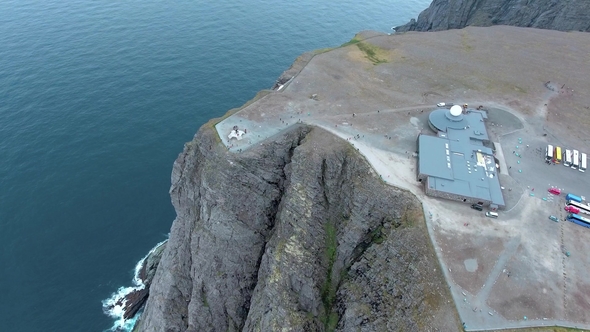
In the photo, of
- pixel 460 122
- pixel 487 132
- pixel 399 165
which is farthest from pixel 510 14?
pixel 399 165

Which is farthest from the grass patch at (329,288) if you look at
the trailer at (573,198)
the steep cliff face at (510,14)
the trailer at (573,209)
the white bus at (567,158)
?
the steep cliff face at (510,14)

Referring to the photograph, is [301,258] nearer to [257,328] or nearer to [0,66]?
[257,328]

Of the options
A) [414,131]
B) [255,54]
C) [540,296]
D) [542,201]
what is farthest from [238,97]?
[540,296]

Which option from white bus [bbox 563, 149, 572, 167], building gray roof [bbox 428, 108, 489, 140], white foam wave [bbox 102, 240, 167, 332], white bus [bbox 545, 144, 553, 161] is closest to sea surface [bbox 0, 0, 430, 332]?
white foam wave [bbox 102, 240, 167, 332]

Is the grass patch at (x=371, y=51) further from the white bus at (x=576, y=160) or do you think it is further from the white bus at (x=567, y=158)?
the white bus at (x=576, y=160)

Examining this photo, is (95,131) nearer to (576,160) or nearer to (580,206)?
(580,206)

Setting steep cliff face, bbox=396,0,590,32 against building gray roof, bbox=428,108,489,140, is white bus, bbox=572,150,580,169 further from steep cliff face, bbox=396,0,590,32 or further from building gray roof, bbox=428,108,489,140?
steep cliff face, bbox=396,0,590,32
